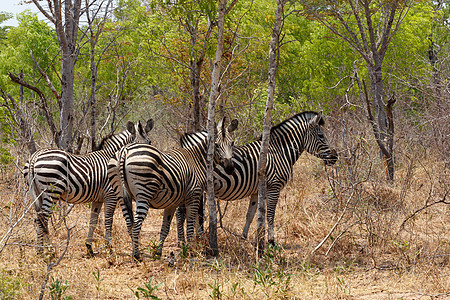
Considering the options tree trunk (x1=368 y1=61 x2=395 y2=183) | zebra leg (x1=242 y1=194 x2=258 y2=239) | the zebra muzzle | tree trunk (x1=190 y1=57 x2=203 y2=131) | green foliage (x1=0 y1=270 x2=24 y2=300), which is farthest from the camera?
tree trunk (x1=368 y1=61 x2=395 y2=183)

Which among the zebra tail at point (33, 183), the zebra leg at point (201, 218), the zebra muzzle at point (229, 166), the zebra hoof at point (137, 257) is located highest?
the zebra muzzle at point (229, 166)

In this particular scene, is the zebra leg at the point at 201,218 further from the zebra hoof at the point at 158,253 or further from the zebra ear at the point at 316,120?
the zebra ear at the point at 316,120

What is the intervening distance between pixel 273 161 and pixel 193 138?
1256 millimetres

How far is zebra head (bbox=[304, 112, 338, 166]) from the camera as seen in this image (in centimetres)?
762

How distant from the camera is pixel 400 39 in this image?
15367mm

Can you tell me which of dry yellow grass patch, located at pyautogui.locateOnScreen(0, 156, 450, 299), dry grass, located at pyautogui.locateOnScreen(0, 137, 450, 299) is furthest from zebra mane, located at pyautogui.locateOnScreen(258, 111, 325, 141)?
dry yellow grass patch, located at pyautogui.locateOnScreen(0, 156, 450, 299)

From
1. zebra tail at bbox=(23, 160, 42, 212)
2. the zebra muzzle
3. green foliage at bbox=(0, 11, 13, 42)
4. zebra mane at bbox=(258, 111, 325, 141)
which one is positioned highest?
green foliage at bbox=(0, 11, 13, 42)

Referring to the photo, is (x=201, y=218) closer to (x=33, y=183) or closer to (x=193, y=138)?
(x=193, y=138)

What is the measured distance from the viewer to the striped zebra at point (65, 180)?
6.05 meters

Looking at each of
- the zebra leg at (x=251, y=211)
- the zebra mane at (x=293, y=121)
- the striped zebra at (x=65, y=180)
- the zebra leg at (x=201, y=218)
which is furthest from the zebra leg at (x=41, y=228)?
the zebra mane at (x=293, y=121)

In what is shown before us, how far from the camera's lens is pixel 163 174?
19.4ft

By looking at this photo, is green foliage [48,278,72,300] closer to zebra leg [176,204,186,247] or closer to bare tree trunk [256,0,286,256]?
bare tree trunk [256,0,286,256]

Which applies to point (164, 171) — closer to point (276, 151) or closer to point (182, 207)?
point (182, 207)

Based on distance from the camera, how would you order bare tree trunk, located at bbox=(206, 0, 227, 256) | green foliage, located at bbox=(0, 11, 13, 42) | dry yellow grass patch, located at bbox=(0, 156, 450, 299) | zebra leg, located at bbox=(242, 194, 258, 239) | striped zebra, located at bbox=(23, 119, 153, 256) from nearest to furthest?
dry yellow grass patch, located at bbox=(0, 156, 450, 299), bare tree trunk, located at bbox=(206, 0, 227, 256), striped zebra, located at bbox=(23, 119, 153, 256), zebra leg, located at bbox=(242, 194, 258, 239), green foliage, located at bbox=(0, 11, 13, 42)
